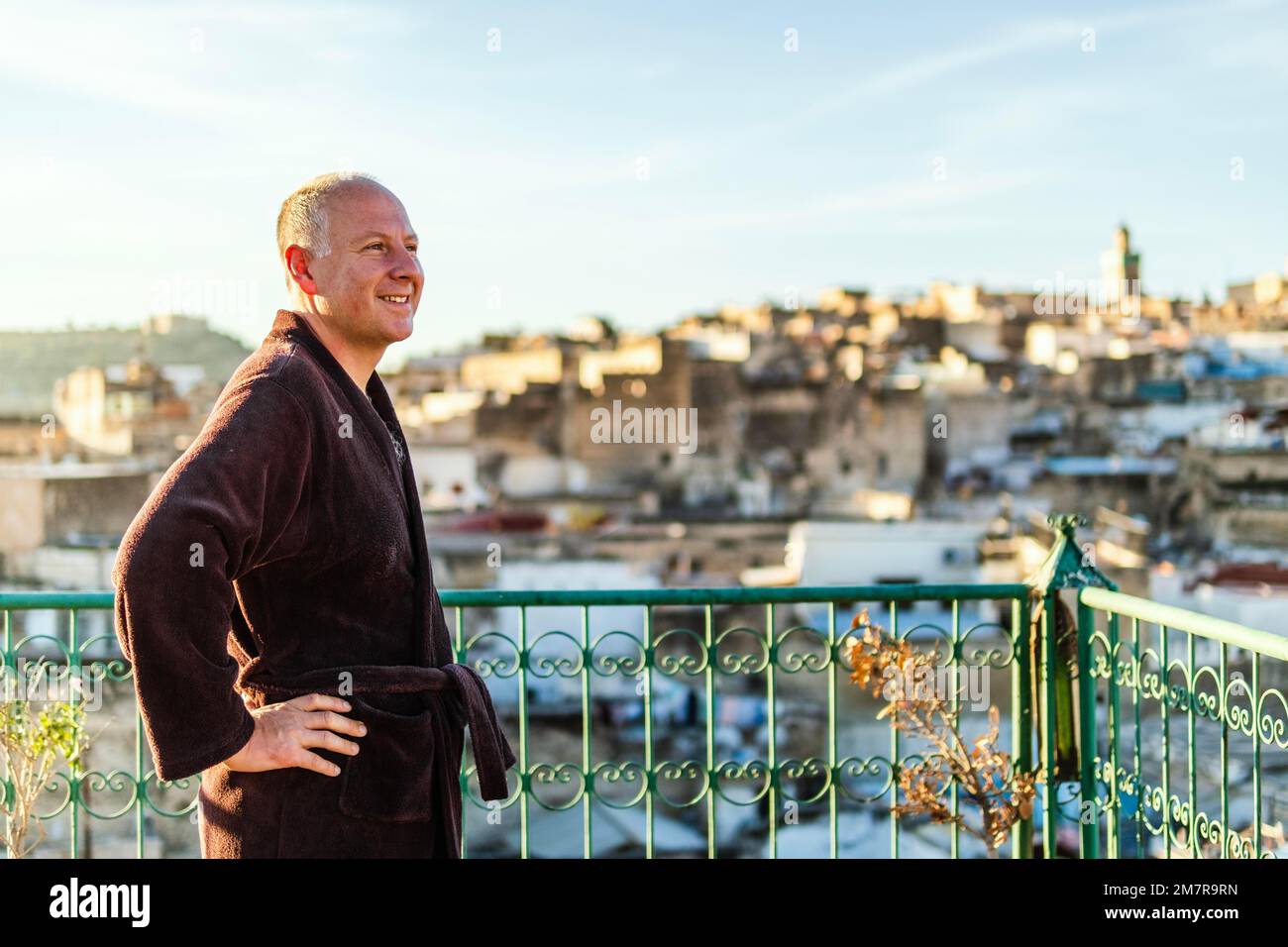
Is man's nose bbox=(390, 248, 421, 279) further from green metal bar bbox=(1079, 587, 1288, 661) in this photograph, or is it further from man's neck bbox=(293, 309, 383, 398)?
green metal bar bbox=(1079, 587, 1288, 661)

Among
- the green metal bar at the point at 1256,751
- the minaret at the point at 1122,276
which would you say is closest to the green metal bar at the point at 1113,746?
the green metal bar at the point at 1256,751

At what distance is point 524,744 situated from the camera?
3.71 m

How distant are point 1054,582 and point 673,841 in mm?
11879

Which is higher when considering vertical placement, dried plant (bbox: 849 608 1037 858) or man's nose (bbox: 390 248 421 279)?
man's nose (bbox: 390 248 421 279)

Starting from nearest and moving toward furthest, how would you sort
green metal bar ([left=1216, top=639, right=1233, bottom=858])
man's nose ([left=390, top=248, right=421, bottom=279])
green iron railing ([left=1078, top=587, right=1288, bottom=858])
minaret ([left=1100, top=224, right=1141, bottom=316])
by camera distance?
1. man's nose ([left=390, top=248, right=421, bottom=279])
2. green iron railing ([left=1078, top=587, right=1288, bottom=858])
3. green metal bar ([left=1216, top=639, right=1233, bottom=858])
4. minaret ([left=1100, top=224, right=1141, bottom=316])

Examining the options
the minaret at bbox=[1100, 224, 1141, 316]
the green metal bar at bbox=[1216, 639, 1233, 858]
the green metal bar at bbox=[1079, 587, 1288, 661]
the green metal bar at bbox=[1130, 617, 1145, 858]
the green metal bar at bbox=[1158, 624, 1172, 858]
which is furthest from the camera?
the minaret at bbox=[1100, 224, 1141, 316]

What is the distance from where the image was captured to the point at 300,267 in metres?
2.48

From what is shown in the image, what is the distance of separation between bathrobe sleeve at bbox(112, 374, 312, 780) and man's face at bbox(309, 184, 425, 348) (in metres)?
0.22

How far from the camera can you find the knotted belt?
2412 millimetres

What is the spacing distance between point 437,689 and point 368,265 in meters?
0.77

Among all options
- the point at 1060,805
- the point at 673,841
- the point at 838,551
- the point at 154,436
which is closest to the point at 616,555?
the point at 838,551

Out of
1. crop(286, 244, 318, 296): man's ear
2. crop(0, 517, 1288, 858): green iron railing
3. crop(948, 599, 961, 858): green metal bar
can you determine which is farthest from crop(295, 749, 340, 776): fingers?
crop(948, 599, 961, 858): green metal bar

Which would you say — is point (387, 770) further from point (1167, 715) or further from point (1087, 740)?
point (1087, 740)

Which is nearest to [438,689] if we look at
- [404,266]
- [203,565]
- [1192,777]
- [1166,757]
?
[203,565]
